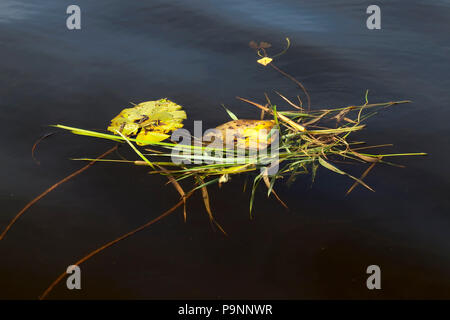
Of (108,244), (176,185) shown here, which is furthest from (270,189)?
(108,244)

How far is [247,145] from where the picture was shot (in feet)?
5.70

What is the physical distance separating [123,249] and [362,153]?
41.4 inches

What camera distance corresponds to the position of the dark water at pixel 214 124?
1.33 m

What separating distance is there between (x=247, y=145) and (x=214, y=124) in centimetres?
23

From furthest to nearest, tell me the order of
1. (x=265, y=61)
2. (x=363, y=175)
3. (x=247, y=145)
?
(x=265, y=61), (x=247, y=145), (x=363, y=175)

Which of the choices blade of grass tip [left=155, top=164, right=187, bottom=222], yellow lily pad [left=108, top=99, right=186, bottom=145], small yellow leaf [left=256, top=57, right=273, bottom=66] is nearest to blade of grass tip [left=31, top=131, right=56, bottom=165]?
yellow lily pad [left=108, top=99, right=186, bottom=145]

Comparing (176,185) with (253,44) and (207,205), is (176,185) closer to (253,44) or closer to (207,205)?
(207,205)

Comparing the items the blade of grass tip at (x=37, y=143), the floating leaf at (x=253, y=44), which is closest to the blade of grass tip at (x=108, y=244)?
the blade of grass tip at (x=37, y=143)

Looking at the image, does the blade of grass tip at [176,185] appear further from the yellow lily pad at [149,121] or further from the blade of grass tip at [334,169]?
the blade of grass tip at [334,169]

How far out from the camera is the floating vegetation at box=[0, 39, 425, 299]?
1632 mm

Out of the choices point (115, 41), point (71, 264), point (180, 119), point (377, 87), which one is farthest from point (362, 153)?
point (115, 41)

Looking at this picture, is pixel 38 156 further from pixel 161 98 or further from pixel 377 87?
pixel 377 87

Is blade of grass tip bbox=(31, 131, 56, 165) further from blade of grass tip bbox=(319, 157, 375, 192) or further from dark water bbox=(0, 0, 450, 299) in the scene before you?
blade of grass tip bbox=(319, 157, 375, 192)
